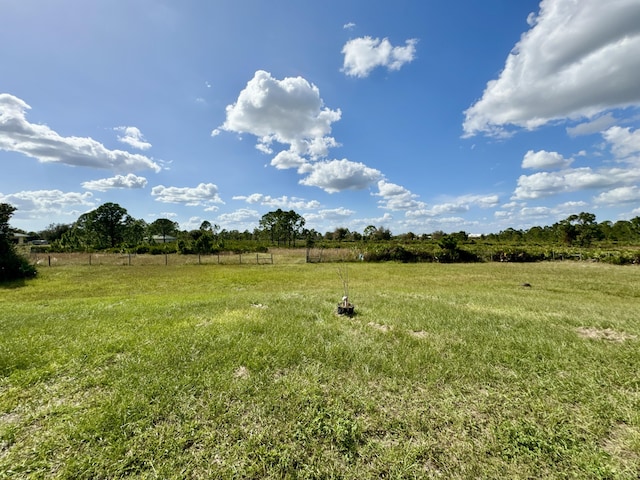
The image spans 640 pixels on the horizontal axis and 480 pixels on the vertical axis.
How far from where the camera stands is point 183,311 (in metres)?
6.77

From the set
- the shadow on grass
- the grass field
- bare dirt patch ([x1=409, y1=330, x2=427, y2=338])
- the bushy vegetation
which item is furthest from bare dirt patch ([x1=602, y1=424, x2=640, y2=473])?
the bushy vegetation

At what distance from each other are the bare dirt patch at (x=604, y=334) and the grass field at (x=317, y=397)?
0.03 meters

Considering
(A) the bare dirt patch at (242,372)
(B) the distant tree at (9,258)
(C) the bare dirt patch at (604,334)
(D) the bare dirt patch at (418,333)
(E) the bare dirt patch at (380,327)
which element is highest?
(B) the distant tree at (9,258)

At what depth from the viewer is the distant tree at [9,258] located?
15.3m

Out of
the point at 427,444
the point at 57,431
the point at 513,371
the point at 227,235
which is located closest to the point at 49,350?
the point at 57,431

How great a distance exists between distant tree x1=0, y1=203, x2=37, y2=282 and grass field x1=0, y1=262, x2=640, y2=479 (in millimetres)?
14453

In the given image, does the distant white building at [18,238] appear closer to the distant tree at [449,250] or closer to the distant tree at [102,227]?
the distant tree at [102,227]

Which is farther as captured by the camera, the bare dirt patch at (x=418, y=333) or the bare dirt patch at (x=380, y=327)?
the bare dirt patch at (x=380, y=327)

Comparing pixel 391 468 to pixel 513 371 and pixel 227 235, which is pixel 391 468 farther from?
pixel 227 235

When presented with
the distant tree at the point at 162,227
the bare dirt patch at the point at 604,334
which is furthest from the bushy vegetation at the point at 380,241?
the bare dirt patch at the point at 604,334

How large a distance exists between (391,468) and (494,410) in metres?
1.55

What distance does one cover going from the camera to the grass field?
225cm

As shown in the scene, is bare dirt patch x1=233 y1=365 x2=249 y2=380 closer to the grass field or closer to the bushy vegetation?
the grass field

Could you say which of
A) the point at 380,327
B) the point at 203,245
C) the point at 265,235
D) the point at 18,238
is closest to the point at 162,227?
the point at 265,235
